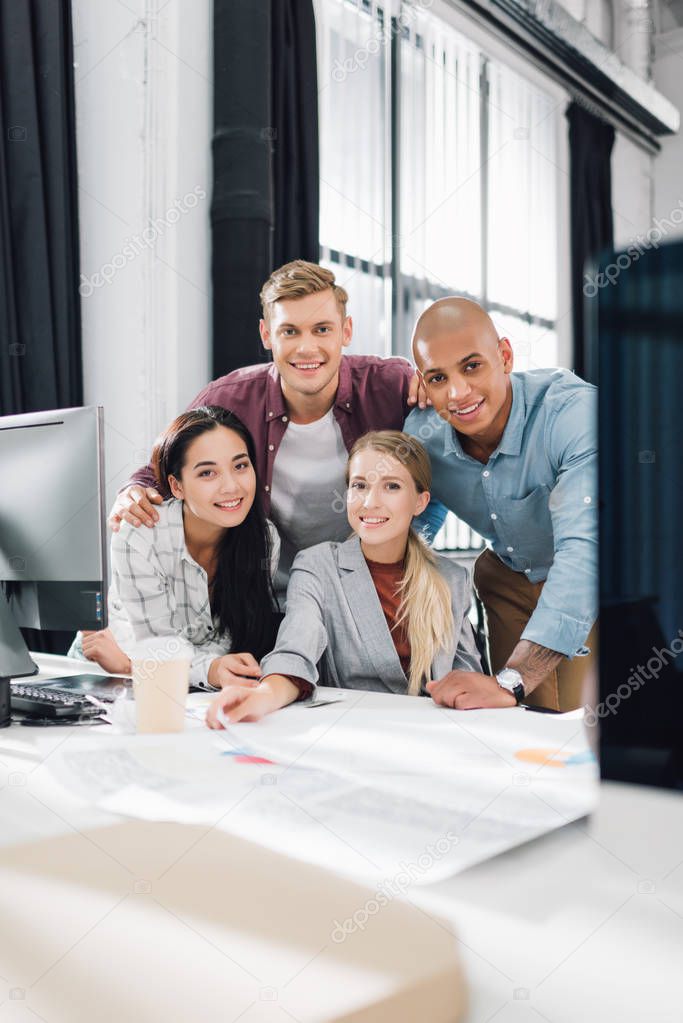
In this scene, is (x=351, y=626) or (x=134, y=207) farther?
(x=134, y=207)

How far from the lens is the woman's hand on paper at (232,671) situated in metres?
1.35

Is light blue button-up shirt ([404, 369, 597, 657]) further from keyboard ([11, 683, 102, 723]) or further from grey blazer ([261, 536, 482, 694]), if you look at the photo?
keyboard ([11, 683, 102, 723])

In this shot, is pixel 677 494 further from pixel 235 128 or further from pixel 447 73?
pixel 447 73

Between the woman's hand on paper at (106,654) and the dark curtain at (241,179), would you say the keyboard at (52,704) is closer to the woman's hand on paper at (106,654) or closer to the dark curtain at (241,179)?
the woman's hand on paper at (106,654)

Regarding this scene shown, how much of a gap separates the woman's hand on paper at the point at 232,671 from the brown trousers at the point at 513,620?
0.88m

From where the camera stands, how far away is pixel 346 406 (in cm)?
197

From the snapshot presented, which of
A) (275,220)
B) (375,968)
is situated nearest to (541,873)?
(375,968)

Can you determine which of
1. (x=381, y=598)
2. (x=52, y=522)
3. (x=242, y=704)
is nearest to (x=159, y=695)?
(x=242, y=704)

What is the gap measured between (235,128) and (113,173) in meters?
0.40

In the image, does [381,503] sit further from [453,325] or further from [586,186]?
[586,186]

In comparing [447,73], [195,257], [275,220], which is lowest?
[195,257]

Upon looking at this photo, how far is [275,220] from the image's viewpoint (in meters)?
3.22

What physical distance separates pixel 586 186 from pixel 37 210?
3653 mm

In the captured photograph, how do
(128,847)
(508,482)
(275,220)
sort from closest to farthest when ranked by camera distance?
(128,847), (508,482), (275,220)
